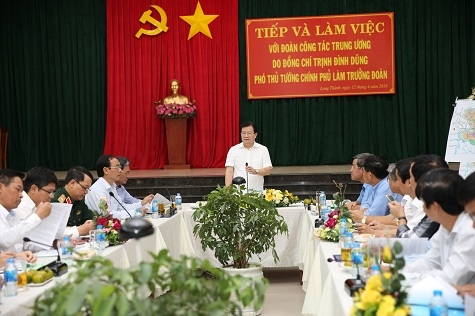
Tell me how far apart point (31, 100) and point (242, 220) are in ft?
24.4

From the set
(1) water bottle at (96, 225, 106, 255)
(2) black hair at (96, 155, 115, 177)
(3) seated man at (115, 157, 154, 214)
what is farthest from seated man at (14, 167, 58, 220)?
(3) seated man at (115, 157, 154, 214)

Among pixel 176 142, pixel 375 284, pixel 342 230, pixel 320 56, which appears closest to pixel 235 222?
pixel 342 230

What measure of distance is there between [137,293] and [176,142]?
29.8 ft

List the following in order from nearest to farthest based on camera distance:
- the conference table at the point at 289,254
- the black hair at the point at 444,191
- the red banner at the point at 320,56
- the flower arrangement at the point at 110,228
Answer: the black hair at the point at 444,191
the conference table at the point at 289,254
the flower arrangement at the point at 110,228
the red banner at the point at 320,56

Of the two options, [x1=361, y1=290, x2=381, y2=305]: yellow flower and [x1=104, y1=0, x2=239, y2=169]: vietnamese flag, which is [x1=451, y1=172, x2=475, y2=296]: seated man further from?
[x1=104, y1=0, x2=239, y2=169]: vietnamese flag

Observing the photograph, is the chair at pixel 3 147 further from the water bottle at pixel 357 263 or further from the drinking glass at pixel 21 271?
the water bottle at pixel 357 263

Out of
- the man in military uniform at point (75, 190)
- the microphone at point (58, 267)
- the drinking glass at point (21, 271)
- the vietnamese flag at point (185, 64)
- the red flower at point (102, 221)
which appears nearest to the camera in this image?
the drinking glass at point (21, 271)

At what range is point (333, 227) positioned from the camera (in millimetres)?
4129

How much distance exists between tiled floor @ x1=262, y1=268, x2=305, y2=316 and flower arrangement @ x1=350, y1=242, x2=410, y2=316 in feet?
9.87

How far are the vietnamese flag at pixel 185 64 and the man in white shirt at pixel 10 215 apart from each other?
7.36 meters

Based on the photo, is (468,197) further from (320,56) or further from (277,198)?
(320,56)

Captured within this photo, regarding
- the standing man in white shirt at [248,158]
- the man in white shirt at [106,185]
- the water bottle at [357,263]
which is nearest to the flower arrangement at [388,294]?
the water bottle at [357,263]

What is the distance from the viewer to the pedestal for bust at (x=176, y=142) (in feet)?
35.1

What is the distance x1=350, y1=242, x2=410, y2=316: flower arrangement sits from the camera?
2012 mm
